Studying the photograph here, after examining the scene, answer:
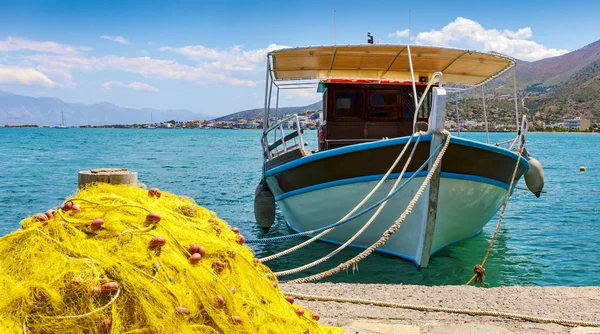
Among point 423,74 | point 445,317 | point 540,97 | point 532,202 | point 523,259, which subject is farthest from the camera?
point 540,97

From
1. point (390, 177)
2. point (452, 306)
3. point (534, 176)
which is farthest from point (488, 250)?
point (534, 176)

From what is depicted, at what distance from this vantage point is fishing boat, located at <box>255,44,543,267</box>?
9258mm

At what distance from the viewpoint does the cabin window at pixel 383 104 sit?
1195 cm

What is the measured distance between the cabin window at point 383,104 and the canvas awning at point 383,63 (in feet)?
2.39

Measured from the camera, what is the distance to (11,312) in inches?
124

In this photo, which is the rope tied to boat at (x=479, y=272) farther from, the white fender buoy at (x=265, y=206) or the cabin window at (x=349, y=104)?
the white fender buoy at (x=265, y=206)

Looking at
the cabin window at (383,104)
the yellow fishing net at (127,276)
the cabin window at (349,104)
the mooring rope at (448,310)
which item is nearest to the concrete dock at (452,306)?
the mooring rope at (448,310)

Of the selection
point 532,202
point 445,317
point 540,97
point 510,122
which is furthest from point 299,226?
point 540,97

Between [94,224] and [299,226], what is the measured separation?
28.9 feet

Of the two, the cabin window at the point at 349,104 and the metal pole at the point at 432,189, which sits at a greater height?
the cabin window at the point at 349,104

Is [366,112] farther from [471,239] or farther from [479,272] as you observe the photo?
[479,272]

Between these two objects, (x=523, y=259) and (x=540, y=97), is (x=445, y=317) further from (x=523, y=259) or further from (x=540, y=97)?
(x=540, y=97)

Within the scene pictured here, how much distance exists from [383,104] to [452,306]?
6.63 meters

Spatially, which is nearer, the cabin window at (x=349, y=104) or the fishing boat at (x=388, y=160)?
the fishing boat at (x=388, y=160)
